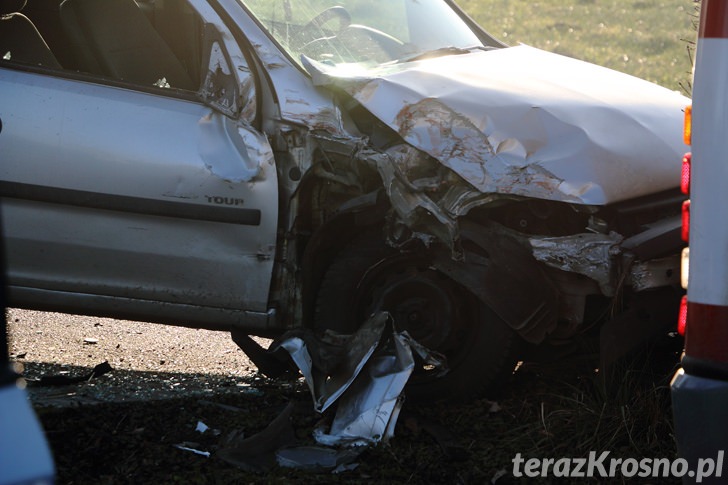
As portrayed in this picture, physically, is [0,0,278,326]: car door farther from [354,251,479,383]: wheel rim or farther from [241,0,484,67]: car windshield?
[354,251,479,383]: wheel rim

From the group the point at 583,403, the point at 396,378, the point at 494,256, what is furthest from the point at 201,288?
the point at 583,403

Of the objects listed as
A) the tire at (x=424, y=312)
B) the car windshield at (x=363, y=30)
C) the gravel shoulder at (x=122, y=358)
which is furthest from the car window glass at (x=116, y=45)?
the gravel shoulder at (x=122, y=358)

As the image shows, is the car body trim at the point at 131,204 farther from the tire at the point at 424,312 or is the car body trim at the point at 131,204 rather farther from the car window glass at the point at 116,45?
the car window glass at the point at 116,45

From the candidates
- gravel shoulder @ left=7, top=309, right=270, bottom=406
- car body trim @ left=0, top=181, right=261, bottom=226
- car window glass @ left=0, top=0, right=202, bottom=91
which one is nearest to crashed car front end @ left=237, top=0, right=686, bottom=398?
car body trim @ left=0, top=181, right=261, bottom=226

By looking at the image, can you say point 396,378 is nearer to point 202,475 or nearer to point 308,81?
point 202,475

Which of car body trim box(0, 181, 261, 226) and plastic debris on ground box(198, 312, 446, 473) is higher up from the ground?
car body trim box(0, 181, 261, 226)

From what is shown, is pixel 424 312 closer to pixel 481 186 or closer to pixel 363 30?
pixel 481 186

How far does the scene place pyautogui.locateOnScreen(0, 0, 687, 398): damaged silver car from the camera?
378 centimetres

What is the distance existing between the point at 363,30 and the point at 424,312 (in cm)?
138

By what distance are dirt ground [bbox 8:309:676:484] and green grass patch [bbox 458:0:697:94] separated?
9.56 m

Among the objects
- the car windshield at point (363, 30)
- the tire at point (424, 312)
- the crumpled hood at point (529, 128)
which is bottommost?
the tire at point (424, 312)

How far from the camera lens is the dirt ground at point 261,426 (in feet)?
11.3

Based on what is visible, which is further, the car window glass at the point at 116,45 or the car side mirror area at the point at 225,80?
the car window glass at the point at 116,45

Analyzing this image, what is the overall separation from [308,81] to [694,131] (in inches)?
76.3
